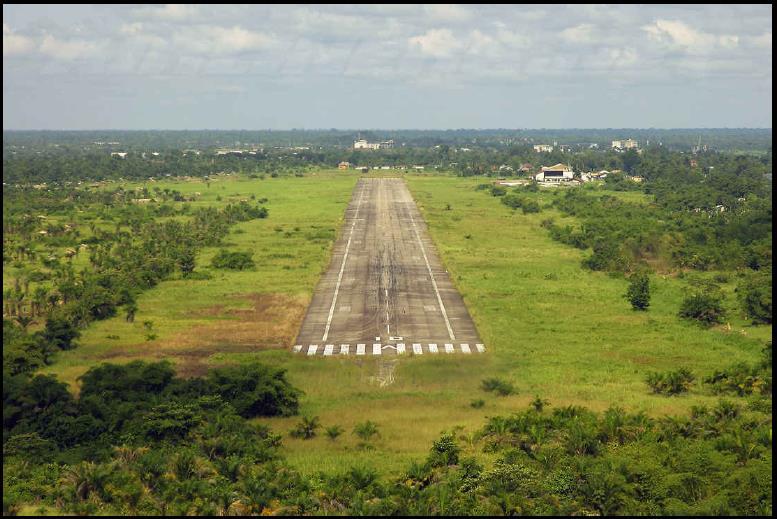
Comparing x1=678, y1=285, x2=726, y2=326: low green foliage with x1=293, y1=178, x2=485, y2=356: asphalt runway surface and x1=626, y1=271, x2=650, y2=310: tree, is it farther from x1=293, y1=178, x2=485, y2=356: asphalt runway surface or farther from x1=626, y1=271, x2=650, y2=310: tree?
x1=293, y1=178, x2=485, y2=356: asphalt runway surface

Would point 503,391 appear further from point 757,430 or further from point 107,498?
point 107,498

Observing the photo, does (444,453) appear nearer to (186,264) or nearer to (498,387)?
(498,387)

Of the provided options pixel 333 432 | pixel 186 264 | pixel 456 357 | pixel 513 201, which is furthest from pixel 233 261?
pixel 513 201

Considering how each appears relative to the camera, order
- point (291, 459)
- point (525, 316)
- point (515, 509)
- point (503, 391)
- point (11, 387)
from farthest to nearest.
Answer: point (525, 316)
point (503, 391)
point (11, 387)
point (291, 459)
point (515, 509)

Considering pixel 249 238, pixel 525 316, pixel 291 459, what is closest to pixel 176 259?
pixel 249 238

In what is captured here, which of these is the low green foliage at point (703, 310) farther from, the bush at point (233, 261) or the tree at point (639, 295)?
the bush at point (233, 261)

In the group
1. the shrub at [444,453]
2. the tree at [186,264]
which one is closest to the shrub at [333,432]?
the shrub at [444,453]
